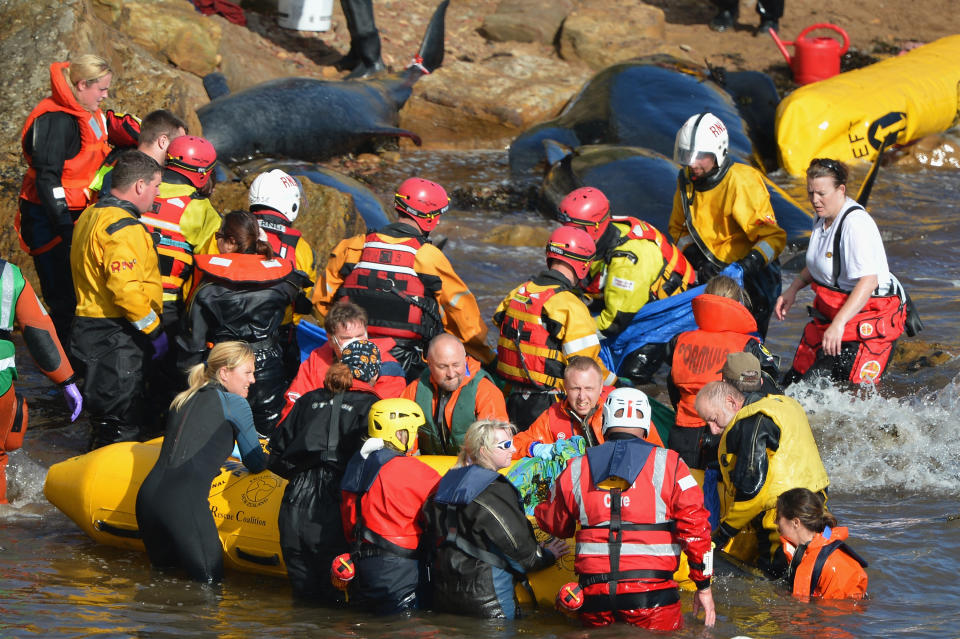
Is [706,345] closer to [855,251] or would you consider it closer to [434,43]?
[855,251]

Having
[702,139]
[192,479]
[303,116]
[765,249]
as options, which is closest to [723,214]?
[765,249]

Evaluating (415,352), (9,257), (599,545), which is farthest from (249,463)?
(9,257)

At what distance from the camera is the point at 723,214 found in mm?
7648

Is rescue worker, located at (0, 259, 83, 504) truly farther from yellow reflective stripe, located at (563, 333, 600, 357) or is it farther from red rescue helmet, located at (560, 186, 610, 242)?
red rescue helmet, located at (560, 186, 610, 242)

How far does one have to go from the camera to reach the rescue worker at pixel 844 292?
6680mm

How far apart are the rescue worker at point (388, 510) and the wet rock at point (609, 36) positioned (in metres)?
13.9

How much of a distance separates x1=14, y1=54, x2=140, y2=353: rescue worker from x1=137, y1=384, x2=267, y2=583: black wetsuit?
189cm

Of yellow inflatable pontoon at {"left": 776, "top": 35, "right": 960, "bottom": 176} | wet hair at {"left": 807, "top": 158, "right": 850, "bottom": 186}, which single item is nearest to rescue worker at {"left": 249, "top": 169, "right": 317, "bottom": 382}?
wet hair at {"left": 807, "top": 158, "right": 850, "bottom": 186}

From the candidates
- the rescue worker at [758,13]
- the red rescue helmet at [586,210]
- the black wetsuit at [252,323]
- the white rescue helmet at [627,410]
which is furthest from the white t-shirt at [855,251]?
the rescue worker at [758,13]

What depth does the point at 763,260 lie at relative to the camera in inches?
294

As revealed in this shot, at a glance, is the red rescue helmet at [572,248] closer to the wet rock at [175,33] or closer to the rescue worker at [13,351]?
the rescue worker at [13,351]

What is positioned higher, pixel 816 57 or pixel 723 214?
pixel 816 57

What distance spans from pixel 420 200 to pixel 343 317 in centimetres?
120

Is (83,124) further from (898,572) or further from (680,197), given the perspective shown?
(898,572)
